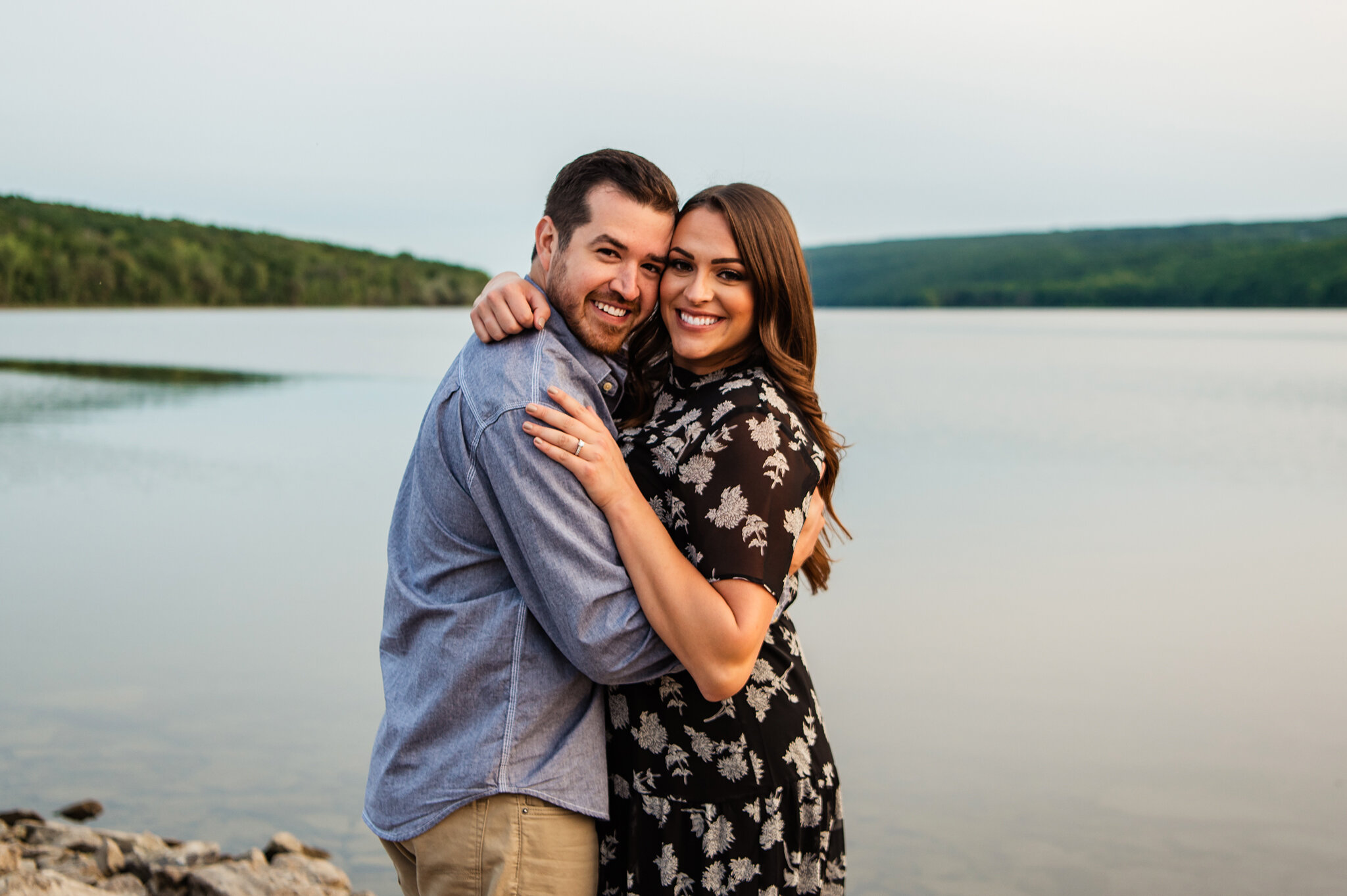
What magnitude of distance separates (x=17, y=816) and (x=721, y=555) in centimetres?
446

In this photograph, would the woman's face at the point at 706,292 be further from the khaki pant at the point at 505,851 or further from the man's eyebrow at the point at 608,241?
the khaki pant at the point at 505,851

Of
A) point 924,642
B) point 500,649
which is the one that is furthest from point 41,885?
point 924,642

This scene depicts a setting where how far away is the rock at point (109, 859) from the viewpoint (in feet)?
13.2

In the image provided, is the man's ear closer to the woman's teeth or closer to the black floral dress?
the woman's teeth

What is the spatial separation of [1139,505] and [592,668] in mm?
12938

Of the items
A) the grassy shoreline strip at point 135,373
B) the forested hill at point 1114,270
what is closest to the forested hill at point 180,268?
the grassy shoreline strip at point 135,373

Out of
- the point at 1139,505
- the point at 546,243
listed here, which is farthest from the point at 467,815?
the point at 1139,505

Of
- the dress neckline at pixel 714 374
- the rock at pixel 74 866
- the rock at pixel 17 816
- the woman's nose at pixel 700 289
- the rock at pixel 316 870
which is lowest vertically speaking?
the rock at pixel 17 816

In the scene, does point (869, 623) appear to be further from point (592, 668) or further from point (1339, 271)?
point (1339, 271)

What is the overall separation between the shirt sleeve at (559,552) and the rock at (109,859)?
10.0ft

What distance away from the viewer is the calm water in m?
5.36

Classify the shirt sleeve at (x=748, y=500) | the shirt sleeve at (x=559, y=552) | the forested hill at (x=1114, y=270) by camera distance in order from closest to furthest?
the shirt sleeve at (x=559, y=552) < the shirt sleeve at (x=748, y=500) < the forested hill at (x=1114, y=270)

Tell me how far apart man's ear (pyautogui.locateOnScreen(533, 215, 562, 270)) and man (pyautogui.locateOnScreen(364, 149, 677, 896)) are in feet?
0.91

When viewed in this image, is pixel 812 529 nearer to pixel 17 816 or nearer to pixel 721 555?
pixel 721 555
